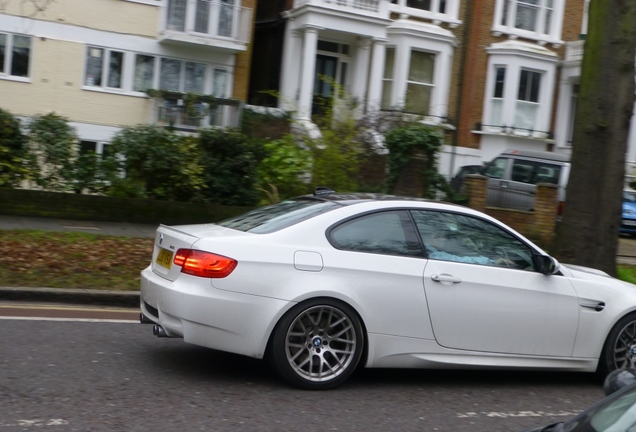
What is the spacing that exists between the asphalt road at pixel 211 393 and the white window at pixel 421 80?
21420 millimetres

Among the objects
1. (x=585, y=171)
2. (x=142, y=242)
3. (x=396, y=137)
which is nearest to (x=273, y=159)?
(x=396, y=137)

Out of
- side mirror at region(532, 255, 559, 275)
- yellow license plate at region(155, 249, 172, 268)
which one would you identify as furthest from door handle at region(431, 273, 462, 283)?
yellow license plate at region(155, 249, 172, 268)

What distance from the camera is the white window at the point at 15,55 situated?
23.7m

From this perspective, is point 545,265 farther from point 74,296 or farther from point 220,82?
point 220,82

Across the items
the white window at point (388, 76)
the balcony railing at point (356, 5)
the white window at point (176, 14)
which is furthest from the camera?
the white window at point (388, 76)

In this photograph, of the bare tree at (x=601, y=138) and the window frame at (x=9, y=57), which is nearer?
the bare tree at (x=601, y=138)

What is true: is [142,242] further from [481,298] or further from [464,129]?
[464,129]

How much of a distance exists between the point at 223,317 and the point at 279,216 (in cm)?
113

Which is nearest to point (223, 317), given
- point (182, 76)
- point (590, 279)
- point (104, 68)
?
point (590, 279)

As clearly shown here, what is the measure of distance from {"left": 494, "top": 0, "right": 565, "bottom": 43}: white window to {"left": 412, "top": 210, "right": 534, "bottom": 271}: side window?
2366 cm

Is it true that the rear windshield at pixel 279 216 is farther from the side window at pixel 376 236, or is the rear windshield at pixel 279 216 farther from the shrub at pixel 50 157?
the shrub at pixel 50 157

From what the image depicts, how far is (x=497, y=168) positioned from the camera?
874 inches

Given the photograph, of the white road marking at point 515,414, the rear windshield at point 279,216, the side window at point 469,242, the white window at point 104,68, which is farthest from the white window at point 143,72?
the white road marking at point 515,414

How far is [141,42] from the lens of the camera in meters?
25.2
